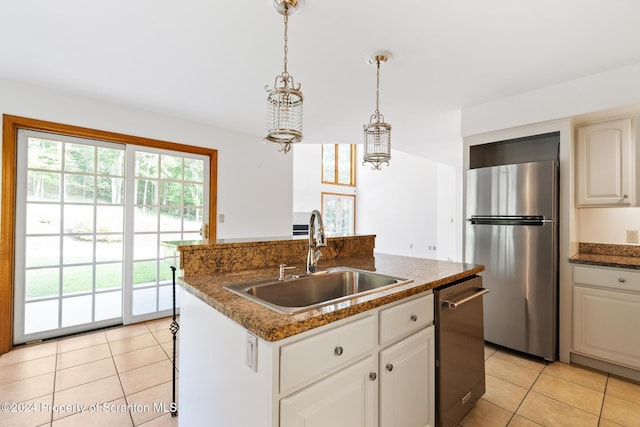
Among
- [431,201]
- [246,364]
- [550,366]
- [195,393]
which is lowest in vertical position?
[550,366]

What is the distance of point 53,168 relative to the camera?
106 inches

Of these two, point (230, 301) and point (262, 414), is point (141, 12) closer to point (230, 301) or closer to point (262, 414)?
point (230, 301)

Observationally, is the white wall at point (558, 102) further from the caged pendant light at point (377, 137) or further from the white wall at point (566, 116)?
the caged pendant light at point (377, 137)

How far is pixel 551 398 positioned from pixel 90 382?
3.06m

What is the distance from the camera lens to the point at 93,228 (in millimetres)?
2885

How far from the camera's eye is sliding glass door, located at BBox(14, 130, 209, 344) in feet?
8.50

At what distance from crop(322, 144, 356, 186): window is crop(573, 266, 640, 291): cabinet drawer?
6.16 meters

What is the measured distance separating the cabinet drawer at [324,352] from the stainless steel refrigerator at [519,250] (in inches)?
76.7

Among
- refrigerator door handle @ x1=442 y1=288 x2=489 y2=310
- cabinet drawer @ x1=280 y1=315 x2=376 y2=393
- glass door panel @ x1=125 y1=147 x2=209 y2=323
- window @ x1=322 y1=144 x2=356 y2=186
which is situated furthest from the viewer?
window @ x1=322 y1=144 x2=356 y2=186

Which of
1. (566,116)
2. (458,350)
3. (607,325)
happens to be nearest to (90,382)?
(458,350)

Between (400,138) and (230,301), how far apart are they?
3618 millimetres

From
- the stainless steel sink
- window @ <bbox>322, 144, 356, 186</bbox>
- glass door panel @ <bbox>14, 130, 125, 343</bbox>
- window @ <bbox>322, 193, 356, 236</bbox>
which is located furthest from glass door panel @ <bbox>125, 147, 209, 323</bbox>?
window @ <bbox>322, 144, 356, 186</bbox>

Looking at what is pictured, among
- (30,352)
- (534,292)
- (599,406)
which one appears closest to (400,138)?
(534,292)

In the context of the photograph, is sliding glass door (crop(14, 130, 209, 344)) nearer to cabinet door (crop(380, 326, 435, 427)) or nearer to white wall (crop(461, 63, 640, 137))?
cabinet door (crop(380, 326, 435, 427))
